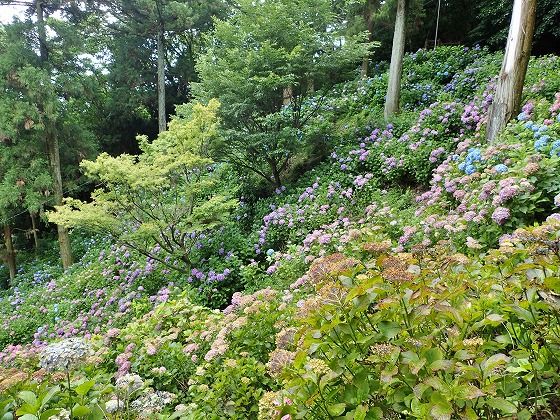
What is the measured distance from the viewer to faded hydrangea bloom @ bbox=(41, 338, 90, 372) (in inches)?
59.0

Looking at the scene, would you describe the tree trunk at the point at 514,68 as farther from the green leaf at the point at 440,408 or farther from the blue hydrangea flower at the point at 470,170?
the green leaf at the point at 440,408

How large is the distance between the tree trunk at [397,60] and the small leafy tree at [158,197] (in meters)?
4.02

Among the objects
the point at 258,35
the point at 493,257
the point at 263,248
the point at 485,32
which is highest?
the point at 485,32

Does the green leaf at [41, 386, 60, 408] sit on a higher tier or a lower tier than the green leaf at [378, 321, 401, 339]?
lower

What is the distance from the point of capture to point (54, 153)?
33.6 feet

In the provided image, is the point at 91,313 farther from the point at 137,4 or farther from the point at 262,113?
the point at 137,4

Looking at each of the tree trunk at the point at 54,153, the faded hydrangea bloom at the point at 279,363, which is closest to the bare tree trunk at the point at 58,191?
the tree trunk at the point at 54,153

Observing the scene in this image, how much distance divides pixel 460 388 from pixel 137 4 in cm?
1456

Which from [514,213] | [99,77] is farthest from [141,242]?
[99,77]

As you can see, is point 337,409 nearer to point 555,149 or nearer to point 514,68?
point 555,149

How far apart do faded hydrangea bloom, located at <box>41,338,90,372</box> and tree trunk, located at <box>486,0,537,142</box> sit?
15.9 ft

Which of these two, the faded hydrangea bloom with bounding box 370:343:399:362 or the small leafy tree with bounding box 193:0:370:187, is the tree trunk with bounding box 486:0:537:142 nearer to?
the small leafy tree with bounding box 193:0:370:187

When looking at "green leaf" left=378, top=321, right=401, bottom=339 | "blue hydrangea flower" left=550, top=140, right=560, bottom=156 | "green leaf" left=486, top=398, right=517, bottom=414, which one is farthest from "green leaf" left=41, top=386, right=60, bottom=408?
"blue hydrangea flower" left=550, top=140, right=560, bottom=156

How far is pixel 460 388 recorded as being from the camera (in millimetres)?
1046
